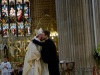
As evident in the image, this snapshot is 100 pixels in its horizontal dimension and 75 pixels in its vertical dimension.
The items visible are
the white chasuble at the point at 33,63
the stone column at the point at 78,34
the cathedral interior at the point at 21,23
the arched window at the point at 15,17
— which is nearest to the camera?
the white chasuble at the point at 33,63

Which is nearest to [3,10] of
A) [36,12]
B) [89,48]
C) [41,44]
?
[36,12]

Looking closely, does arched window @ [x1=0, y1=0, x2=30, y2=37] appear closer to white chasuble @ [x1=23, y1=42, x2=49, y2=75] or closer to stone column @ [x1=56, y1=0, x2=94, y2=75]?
stone column @ [x1=56, y1=0, x2=94, y2=75]

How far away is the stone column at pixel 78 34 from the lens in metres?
10.6

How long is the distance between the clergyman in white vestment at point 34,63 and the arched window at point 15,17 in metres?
20.1

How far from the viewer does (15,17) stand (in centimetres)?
2697

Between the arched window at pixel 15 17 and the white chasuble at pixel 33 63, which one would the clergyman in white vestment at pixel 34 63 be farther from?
the arched window at pixel 15 17

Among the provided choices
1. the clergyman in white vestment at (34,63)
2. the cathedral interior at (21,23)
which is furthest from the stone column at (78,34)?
the cathedral interior at (21,23)

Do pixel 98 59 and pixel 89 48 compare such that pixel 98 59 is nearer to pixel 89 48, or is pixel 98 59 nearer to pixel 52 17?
pixel 89 48

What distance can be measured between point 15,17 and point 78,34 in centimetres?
1659

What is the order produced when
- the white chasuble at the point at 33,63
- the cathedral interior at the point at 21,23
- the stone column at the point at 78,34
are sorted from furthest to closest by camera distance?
the cathedral interior at the point at 21,23, the stone column at the point at 78,34, the white chasuble at the point at 33,63

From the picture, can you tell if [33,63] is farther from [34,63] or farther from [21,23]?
[21,23]

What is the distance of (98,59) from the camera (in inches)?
401

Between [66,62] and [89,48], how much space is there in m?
0.87

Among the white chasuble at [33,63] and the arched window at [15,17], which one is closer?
the white chasuble at [33,63]
